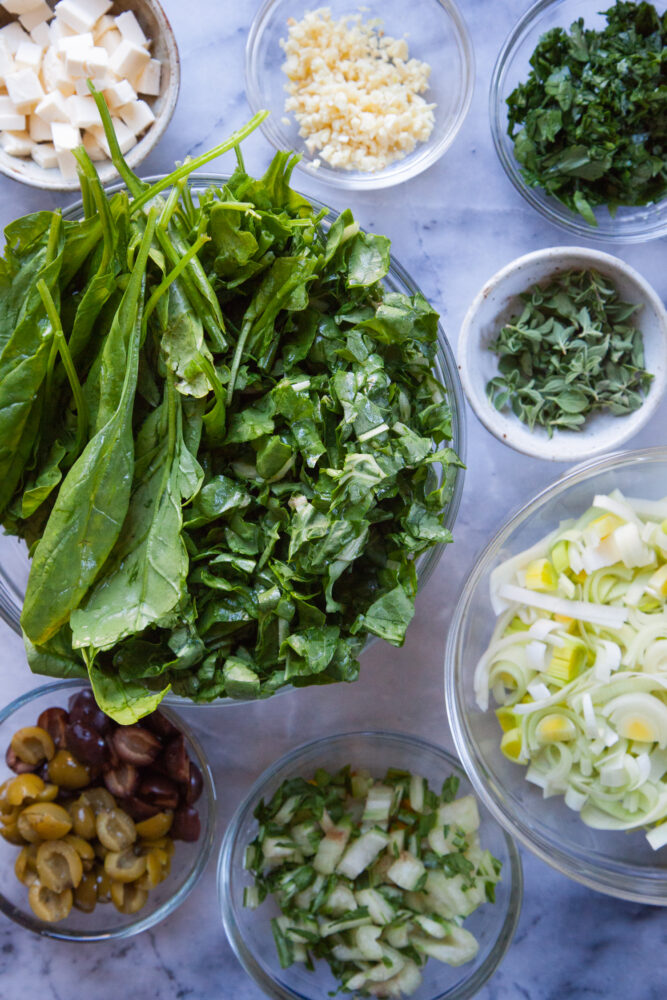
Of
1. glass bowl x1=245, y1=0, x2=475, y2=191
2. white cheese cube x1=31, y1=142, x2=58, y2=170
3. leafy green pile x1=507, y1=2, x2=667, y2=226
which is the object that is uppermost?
white cheese cube x1=31, y1=142, x2=58, y2=170

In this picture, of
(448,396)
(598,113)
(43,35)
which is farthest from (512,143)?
(43,35)

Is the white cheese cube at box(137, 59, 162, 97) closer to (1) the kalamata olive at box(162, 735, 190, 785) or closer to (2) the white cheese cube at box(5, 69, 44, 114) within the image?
(2) the white cheese cube at box(5, 69, 44, 114)

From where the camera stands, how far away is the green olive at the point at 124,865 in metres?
1.49

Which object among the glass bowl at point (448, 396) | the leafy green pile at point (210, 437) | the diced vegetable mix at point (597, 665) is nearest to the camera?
the leafy green pile at point (210, 437)

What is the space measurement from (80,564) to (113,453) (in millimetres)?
160

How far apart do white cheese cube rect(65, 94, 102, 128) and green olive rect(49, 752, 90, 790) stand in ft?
3.67

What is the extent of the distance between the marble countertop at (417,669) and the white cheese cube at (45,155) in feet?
0.32

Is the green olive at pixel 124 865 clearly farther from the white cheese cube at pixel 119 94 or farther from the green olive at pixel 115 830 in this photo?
the white cheese cube at pixel 119 94

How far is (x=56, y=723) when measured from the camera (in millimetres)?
1526

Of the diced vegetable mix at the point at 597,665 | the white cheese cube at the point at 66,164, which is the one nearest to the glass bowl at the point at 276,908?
the diced vegetable mix at the point at 597,665

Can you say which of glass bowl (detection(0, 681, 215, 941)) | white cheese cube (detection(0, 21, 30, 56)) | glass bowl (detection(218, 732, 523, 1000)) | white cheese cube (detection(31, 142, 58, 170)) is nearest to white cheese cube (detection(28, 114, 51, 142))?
white cheese cube (detection(31, 142, 58, 170))

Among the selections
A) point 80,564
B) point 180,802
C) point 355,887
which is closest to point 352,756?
point 355,887

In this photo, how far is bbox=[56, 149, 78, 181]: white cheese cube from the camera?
1.44 meters

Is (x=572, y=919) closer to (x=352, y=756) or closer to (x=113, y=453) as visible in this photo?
(x=352, y=756)
